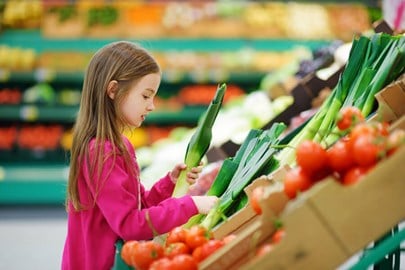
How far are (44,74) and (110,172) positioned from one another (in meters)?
6.12

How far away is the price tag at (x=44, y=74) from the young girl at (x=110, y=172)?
582 centimetres

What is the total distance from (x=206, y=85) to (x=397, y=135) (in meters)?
6.87

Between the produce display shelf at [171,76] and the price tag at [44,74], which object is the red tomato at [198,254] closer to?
the produce display shelf at [171,76]

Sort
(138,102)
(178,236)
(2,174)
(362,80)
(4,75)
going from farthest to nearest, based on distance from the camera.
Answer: (4,75) → (2,174) → (362,80) → (138,102) → (178,236)

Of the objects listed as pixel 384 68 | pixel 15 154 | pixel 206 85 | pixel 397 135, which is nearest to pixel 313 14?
pixel 206 85

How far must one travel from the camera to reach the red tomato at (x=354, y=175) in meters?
1.80

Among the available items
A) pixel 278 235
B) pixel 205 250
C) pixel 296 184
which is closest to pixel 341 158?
pixel 296 184

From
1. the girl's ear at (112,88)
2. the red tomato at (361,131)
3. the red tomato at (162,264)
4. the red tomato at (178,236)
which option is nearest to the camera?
the red tomato at (361,131)

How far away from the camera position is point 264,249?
1850 millimetres

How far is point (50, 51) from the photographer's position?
835 cm

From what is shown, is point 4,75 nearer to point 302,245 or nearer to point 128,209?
point 128,209

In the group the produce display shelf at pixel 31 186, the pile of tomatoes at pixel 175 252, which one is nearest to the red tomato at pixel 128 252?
the pile of tomatoes at pixel 175 252

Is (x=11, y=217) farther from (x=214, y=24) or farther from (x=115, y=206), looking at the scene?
(x=115, y=206)

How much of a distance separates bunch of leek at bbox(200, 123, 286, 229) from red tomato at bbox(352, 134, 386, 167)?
2.08 feet
